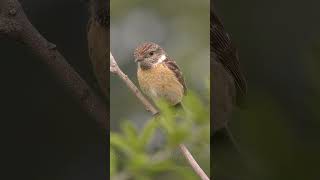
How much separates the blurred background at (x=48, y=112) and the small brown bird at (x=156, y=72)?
12cm

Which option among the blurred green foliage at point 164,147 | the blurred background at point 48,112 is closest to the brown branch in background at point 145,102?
the blurred green foliage at point 164,147

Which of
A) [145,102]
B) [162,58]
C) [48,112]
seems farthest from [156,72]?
[48,112]

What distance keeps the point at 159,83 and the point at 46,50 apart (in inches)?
7.4

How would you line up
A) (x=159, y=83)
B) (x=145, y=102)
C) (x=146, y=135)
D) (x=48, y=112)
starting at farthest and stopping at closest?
(x=48, y=112) < (x=159, y=83) < (x=145, y=102) < (x=146, y=135)

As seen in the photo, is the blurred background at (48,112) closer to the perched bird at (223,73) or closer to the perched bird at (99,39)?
the perched bird at (99,39)

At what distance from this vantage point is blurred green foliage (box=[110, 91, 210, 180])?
0.41m

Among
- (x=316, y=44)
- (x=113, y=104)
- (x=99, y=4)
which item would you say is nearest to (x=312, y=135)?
(x=316, y=44)

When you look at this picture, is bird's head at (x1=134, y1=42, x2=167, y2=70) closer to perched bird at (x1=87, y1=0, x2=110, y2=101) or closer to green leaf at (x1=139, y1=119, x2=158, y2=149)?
perched bird at (x1=87, y1=0, x2=110, y2=101)

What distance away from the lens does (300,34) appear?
2.07ft

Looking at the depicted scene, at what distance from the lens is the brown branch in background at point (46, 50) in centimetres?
74

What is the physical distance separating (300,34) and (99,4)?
38 cm

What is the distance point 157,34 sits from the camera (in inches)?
30.8

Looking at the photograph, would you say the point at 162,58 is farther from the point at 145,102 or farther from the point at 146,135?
the point at 146,135

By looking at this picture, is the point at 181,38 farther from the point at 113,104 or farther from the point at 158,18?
the point at 113,104
